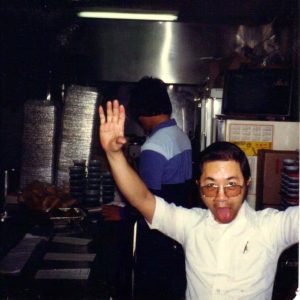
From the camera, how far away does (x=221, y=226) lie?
5.66 feet

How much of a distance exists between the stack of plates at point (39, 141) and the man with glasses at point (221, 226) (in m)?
2.79

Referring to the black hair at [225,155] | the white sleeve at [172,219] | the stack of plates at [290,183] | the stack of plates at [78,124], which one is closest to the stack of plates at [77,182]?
the stack of plates at [78,124]

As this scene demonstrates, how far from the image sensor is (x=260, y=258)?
167cm

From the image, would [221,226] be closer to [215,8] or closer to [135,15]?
[135,15]

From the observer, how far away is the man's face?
5.47 feet

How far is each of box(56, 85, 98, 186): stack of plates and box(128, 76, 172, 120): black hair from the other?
62.0 inches

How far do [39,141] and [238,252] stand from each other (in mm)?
3131

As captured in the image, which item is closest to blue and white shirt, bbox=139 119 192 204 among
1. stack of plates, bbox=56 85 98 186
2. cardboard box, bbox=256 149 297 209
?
cardboard box, bbox=256 149 297 209

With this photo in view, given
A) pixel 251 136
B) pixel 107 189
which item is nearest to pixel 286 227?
pixel 251 136

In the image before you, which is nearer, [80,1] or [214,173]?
[214,173]

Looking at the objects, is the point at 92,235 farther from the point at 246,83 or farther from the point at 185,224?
the point at 246,83

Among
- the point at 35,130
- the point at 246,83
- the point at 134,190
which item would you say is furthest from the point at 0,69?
the point at 134,190

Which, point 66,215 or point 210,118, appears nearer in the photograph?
point 66,215

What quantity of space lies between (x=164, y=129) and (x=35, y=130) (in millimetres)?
1977
